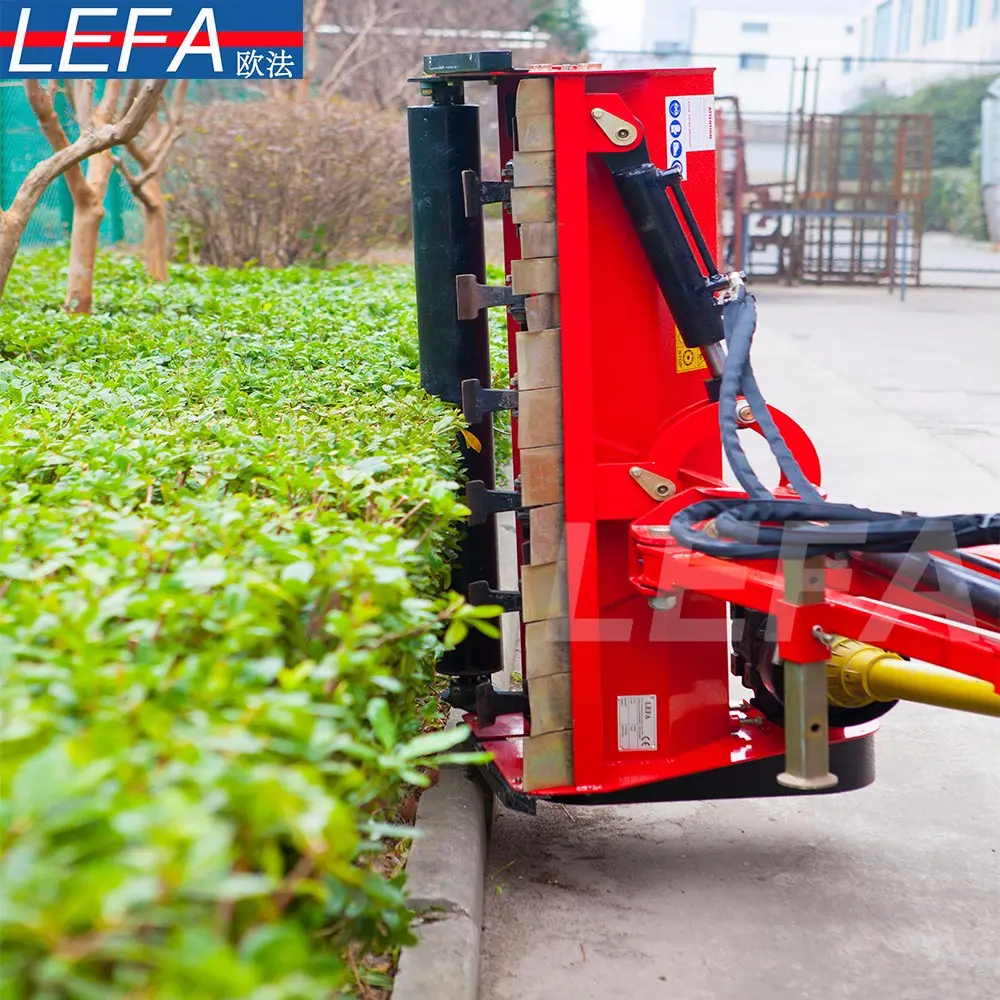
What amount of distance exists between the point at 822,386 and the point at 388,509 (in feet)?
32.0

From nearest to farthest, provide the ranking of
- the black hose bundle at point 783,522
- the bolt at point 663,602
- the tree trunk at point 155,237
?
the black hose bundle at point 783,522
the bolt at point 663,602
the tree trunk at point 155,237

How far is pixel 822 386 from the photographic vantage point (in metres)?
12.0

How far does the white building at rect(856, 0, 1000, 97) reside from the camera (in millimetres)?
40156

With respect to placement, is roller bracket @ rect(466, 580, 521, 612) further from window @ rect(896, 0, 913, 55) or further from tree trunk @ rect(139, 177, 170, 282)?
window @ rect(896, 0, 913, 55)

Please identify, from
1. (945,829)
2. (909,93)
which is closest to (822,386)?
(945,829)

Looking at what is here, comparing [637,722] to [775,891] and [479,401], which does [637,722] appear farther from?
[479,401]

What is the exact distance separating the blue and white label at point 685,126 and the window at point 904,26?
4775cm

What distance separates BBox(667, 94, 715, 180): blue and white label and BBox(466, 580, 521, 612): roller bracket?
1.18 meters

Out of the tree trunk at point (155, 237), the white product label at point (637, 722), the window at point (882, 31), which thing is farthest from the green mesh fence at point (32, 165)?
the window at point (882, 31)

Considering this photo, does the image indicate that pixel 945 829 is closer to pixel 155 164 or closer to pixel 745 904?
pixel 745 904

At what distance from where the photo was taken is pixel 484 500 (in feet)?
12.4

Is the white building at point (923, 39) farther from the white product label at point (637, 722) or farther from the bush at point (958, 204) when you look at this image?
the white product label at point (637, 722)

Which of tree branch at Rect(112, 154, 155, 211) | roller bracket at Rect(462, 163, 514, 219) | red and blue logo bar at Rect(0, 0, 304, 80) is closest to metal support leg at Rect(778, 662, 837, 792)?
roller bracket at Rect(462, 163, 514, 219)

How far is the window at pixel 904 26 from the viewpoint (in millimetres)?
47400
